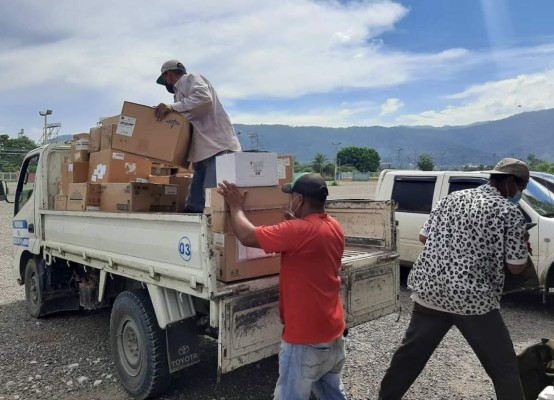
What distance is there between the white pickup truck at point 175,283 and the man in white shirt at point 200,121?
810 millimetres

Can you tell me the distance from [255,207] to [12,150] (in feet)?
244

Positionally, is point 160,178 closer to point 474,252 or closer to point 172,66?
point 172,66

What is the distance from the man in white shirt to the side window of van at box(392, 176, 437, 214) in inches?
140

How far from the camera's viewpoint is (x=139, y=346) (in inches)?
141

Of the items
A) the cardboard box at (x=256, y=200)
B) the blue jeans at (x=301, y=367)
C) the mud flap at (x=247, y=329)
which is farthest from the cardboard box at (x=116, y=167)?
the blue jeans at (x=301, y=367)

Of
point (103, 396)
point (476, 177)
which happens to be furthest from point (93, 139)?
point (476, 177)

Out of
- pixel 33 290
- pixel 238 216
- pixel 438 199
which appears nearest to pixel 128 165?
pixel 238 216

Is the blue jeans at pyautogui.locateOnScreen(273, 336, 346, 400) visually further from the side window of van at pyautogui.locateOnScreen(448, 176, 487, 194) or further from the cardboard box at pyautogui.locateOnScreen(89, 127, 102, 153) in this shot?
the side window of van at pyautogui.locateOnScreen(448, 176, 487, 194)

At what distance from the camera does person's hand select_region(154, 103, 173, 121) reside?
3.99 m

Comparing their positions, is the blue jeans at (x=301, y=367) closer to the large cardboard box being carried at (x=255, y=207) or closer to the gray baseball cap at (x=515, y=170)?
the large cardboard box being carried at (x=255, y=207)

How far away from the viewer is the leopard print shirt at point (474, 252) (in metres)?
2.62

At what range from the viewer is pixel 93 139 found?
16.0ft

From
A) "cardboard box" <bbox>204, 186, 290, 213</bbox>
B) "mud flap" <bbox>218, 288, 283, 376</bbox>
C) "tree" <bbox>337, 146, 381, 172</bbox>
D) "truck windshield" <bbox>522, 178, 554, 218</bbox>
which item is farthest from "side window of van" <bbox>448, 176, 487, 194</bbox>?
"tree" <bbox>337, 146, 381, 172</bbox>


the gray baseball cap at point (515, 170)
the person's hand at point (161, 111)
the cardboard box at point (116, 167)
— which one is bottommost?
the gray baseball cap at point (515, 170)
